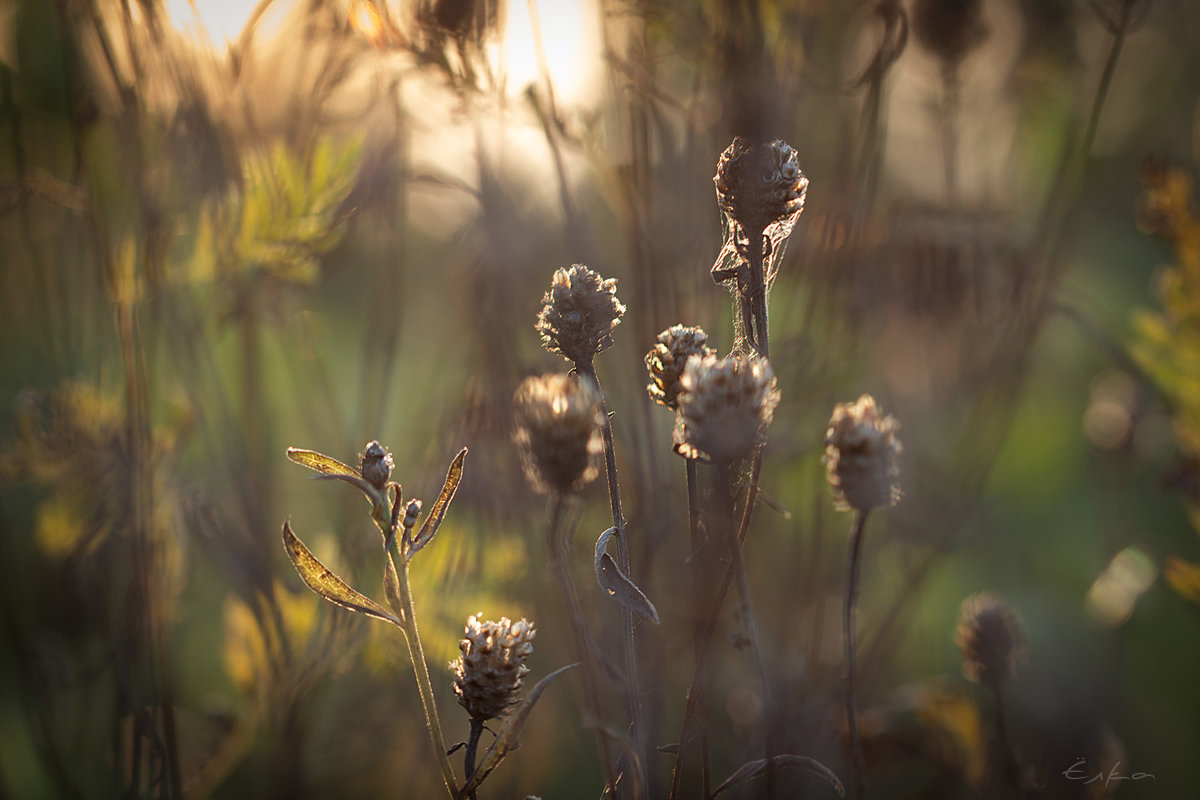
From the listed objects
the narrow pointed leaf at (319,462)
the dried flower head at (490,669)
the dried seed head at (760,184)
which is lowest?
the dried flower head at (490,669)

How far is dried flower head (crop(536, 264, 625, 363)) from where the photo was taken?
0.36 meters

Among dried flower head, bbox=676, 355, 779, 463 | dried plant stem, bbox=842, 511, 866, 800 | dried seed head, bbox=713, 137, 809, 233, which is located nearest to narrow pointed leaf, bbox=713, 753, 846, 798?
dried plant stem, bbox=842, 511, 866, 800

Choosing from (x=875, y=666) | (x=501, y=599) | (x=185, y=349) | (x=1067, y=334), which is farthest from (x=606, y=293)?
(x=1067, y=334)

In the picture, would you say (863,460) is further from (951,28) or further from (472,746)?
(951,28)

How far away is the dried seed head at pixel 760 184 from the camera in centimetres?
36

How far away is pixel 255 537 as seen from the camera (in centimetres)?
65

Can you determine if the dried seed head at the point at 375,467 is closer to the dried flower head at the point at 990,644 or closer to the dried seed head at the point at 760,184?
the dried seed head at the point at 760,184

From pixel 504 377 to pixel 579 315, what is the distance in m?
0.35

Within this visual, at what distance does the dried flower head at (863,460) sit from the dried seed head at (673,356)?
74 mm

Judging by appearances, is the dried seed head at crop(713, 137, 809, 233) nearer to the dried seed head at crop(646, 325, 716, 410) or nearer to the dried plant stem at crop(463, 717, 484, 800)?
the dried seed head at crop(646, 325, 716, 410)

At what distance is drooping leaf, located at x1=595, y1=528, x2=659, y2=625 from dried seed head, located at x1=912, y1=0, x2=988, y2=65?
0.74 m
